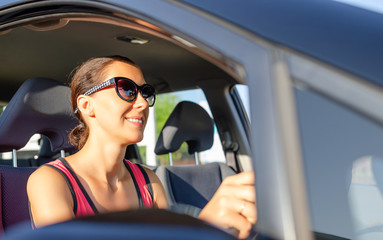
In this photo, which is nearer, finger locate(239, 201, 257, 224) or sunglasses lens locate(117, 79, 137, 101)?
finger locate(239, 201, 257, 224)

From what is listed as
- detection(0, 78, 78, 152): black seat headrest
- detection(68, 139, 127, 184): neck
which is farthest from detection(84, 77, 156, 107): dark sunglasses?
detection(0, 78, 78, 152): black seat headrest

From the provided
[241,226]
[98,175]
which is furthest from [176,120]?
[241,226]

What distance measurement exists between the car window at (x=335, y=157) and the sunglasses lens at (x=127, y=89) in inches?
42.7

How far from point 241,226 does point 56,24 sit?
38.6 inches

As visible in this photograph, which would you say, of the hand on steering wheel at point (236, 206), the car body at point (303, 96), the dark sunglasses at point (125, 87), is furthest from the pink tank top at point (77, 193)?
the car body at point (303, 96)

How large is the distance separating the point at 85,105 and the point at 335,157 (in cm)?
131

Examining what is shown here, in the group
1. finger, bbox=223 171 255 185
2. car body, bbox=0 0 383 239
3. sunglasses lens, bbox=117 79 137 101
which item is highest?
sunglasses lens, bbox=117 79 137 101

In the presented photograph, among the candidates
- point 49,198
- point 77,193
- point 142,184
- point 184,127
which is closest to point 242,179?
point 49,198

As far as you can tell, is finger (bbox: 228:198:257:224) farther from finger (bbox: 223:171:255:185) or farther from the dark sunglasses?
the dark sunglasses

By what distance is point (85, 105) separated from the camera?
1922 mm

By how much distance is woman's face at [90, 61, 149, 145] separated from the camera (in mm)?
1788

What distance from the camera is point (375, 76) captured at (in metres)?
0.76

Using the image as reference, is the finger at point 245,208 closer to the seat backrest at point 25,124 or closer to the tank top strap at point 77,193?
the tank top strap at point 77,193

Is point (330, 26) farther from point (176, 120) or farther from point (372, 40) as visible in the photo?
point (176, 120)
